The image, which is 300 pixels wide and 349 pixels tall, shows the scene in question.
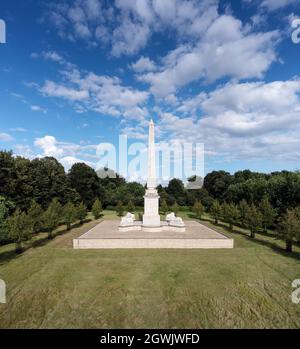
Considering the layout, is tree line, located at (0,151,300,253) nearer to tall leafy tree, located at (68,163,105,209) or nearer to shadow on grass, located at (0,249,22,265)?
tall leafy tree, located at (68,163,105,209)

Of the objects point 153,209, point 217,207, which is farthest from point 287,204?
point 153,209

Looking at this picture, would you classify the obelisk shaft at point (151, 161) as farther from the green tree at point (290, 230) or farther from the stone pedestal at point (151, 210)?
the green tree at point (290, 230)

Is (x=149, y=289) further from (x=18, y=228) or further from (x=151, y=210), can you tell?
(x=151, y=210)

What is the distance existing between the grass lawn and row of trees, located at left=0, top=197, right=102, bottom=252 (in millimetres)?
1551

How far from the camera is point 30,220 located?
20250mm

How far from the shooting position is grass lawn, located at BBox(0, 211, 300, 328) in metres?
9.75

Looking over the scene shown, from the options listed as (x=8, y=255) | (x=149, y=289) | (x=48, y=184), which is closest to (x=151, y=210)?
(x=8, y=255)

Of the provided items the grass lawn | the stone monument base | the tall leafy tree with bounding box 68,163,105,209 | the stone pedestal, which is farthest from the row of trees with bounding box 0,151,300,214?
the stone pedestal

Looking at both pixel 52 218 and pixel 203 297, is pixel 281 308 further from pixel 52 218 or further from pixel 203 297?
pixel 52 218

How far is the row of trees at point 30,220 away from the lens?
1902cm

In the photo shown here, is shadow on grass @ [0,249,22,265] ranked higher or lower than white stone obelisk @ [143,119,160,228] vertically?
lower

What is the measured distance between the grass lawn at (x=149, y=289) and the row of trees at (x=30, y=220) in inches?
61.1

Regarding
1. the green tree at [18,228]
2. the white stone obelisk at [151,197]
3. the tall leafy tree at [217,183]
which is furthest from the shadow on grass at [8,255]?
the tall leafy tree at [217,183]
